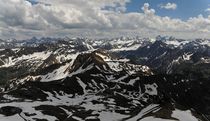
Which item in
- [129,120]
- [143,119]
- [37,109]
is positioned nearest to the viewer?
[143,119]

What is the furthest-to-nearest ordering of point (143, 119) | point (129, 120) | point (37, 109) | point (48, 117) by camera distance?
point (37, 109) < point (48, 117) < point (129, 120) < point (143, 119)

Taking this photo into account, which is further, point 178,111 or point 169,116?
point 178,111

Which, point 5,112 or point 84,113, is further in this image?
point 84,113

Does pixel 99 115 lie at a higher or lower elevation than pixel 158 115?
lower

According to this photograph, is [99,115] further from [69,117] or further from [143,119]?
[143,119]

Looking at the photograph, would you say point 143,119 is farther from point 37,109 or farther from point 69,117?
point 37,109

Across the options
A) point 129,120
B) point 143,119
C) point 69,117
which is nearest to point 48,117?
point 69,117

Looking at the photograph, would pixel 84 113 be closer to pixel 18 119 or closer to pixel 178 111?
pixel 18 119

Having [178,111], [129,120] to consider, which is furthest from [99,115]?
[178,111]

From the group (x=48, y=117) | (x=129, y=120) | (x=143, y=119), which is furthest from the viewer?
(x=48, y=117)
